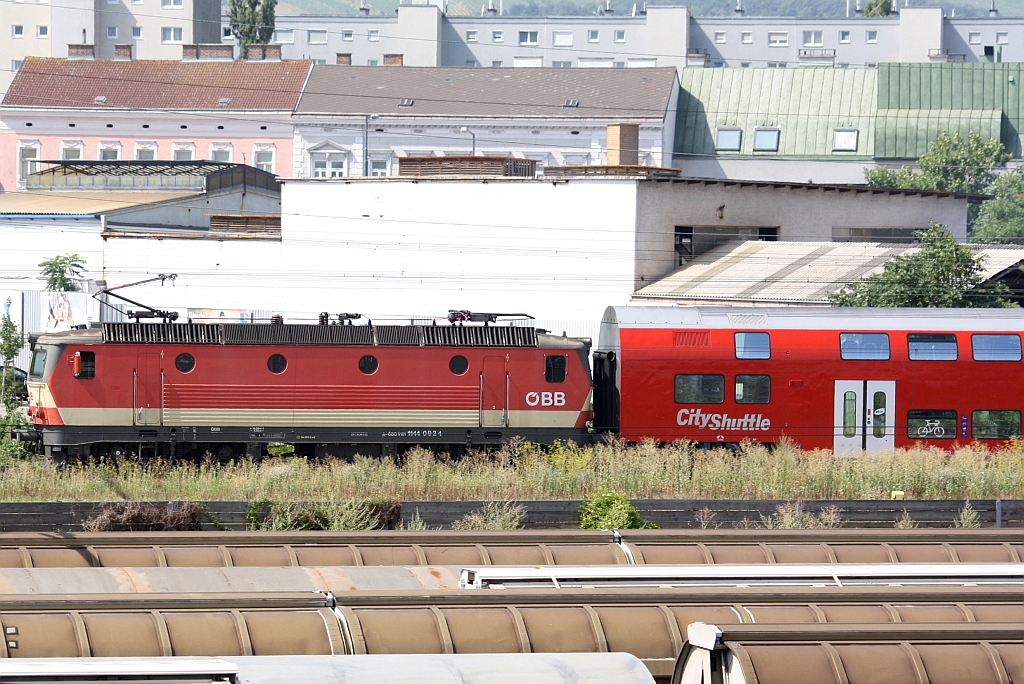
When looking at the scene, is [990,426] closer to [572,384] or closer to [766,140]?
[572,384]

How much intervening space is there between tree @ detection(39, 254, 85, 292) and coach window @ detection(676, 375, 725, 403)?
31.4 metres

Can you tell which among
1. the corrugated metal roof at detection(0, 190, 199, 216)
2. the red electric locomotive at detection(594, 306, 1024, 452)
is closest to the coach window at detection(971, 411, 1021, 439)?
the red electric locomotive at detection(594, 306, 1024, 452)

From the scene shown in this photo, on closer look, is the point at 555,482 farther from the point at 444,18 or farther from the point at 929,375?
the point at 444,18

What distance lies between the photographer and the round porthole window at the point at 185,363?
90.6 ft

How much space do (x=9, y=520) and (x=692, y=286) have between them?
1191 inches

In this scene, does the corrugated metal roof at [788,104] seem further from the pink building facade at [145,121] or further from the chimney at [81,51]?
the chimney at [81,51]

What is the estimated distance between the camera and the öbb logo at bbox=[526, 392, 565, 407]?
92.0 feet

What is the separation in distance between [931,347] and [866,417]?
2.16 meters

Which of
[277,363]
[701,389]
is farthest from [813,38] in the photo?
[277,363]

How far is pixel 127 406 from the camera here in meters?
27.4

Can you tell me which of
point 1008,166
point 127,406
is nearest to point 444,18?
point 1008,166

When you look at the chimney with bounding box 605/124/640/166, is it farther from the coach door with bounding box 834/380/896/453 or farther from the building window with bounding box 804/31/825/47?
the building window with bounding box 804/31/825/47

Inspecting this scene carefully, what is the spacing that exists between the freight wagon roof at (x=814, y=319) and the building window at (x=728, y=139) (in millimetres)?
57011

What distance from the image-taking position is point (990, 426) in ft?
93.4
